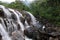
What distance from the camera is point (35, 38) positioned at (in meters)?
20.9

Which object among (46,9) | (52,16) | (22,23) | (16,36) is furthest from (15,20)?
(46,9)

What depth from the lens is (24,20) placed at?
2525 centimetres

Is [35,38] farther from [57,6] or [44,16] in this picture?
[57,6]

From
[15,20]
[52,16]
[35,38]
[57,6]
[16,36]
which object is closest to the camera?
[16,36]

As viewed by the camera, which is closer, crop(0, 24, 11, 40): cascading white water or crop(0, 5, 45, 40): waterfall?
crop(0, 5, 45, 40): waterfall

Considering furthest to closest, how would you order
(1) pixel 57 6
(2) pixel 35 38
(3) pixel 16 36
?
1. (1) pixel 57 6
2. (2) pixel 35 38
3. (3) pixel 16 36

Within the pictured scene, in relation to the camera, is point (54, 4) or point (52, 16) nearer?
point (52, 16)

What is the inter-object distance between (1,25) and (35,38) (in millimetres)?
3823

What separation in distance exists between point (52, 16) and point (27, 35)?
841 cm

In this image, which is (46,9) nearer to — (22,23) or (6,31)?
(22,23)

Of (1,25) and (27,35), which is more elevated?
(1,25)

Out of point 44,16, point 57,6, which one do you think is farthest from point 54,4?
point 44,16

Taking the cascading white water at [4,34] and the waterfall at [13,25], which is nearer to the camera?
the waterfall at [13,25]

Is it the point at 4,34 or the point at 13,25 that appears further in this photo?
the point at 13,25
